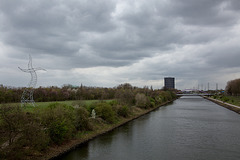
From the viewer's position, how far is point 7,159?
44.5 ft

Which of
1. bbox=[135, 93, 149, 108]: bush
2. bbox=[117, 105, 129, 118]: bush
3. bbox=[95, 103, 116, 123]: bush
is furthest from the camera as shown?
bbox=[135, 93, 149, 108]: bush

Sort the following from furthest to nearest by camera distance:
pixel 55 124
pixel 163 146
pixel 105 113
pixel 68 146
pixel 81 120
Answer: pixel 105 113 → pixel 81 120 → pixel 163 146 → pixel 68 146 → pixel 55 124

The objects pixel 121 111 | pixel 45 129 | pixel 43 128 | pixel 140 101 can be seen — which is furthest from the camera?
pixel 140 101

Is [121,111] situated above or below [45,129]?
below

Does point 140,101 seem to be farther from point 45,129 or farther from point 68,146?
point 45,129

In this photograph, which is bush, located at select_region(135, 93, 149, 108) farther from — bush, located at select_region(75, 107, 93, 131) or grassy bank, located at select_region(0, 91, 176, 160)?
bush, located at select_region(75, 107, 93, 131)

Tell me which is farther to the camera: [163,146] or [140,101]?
[140,101]

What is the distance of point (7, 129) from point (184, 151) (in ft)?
49.6

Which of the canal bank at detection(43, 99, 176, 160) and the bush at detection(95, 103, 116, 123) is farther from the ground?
the bush at detection(95, 103, 116, 123)

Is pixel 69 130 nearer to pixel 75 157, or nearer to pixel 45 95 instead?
pixel 75 157

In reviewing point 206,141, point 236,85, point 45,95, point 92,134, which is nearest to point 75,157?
point 92,134

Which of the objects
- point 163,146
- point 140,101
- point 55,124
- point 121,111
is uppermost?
point 140,101

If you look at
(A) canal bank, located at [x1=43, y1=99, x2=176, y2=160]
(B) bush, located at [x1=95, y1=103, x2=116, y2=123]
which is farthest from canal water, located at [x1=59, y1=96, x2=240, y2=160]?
(B) bush, located at [x1=95, y1=103, x2=116, y2=123]

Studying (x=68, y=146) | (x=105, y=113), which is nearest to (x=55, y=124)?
(x=68, y=146)
